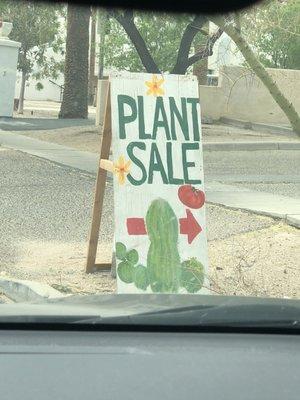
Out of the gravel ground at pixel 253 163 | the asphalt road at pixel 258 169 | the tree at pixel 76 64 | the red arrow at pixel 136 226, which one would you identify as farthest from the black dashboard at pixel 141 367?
the tree at pixel 76 64

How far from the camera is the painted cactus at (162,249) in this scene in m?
6.66

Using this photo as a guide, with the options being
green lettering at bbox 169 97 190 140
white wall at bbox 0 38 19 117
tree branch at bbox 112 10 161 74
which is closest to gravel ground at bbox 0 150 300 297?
green lettering at bbox 169 97 190 140

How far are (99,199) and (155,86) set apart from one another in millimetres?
1236

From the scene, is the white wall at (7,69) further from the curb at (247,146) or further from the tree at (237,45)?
the curb at (247,146)

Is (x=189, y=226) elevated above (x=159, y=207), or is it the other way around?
(x=159, y=207)

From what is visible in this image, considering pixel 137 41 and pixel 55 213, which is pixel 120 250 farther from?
pixel 137 41

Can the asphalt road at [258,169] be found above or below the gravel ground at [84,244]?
above

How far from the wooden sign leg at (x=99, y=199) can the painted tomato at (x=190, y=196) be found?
819 mm

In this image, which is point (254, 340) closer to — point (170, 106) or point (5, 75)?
point (170, 106)

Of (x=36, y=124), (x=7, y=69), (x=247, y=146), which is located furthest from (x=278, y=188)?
(x=7, y=69)

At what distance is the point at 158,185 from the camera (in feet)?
22.7

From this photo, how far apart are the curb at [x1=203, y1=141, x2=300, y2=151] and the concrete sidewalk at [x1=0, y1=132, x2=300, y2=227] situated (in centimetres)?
35

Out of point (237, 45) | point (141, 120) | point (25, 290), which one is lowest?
point (25, 290)

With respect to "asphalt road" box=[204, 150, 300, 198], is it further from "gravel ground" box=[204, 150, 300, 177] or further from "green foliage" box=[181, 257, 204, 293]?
"green foliage" box=[181, 257, 204, 293]
